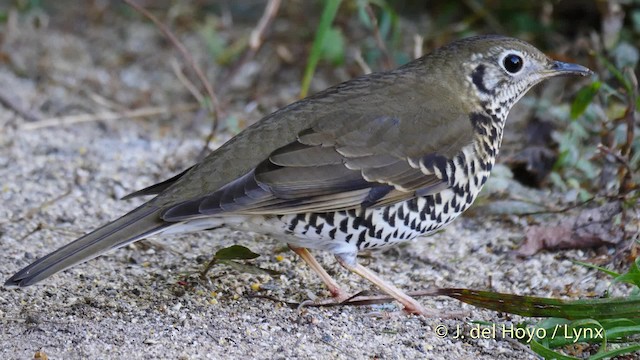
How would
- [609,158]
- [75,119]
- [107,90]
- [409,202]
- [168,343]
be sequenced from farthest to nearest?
1. [107,90]
2. [75,119]
3. [609,158]
4. [409,202]
5. [168,343]

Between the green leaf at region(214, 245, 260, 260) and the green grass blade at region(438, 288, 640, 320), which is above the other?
the green grass blade at region(438, 288, 640, 320)

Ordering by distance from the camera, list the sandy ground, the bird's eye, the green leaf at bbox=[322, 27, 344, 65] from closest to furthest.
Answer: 1. the sandy ground
2. the bird's eye
3. the green leaf at bbox=[322, 27, 344, 65]

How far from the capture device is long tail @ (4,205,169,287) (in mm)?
3541

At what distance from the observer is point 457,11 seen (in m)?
7.82

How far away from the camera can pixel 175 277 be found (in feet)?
14.1

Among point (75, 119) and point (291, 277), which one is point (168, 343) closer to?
point (291, 277)

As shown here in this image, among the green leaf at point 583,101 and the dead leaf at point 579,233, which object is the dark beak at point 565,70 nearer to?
the green leaf at point 583,101

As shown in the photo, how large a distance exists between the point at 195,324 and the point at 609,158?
2451 millimetres

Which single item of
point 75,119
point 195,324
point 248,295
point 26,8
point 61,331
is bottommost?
point 61,331

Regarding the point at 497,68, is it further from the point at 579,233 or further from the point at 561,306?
the point at 561,306

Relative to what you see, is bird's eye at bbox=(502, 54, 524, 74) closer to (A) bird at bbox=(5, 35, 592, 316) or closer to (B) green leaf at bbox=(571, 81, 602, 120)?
(A) bird at bbox=(5, 35, 592, 316)

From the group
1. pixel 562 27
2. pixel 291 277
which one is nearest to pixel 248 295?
pixel 291 277

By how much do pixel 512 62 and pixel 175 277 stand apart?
1.80 metres

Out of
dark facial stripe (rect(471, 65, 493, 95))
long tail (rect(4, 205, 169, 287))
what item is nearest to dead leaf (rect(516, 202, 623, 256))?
dark facial stripe (rect(471, 65, 493, 95))
